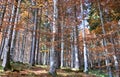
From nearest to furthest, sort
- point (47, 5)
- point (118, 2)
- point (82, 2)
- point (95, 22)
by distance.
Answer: point (118, 2)
point (82, 2)
point (95, 22)
point (47, 5)

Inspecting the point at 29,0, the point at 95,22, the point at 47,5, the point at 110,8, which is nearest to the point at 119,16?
the point at 110,8

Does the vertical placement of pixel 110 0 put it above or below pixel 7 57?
above

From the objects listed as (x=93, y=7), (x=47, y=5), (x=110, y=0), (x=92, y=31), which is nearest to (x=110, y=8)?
(x=110, y=0)

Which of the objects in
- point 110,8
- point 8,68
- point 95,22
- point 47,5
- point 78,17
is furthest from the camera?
point 47,5

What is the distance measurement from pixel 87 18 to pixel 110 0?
4919 millimetres

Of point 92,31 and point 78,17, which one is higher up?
point 78,17

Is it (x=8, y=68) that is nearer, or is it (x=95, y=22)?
(x=8, y=68)

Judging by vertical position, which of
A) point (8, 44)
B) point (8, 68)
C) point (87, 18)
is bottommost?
point (8, 68)

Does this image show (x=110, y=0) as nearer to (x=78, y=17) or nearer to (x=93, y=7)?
(x=93, y=7)

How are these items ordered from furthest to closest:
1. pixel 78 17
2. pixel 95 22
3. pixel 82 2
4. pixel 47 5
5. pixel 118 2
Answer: pixel 47 5 < pixel 78 17 < pixel 95 22 < pixel 82 2 < pixel 118 2

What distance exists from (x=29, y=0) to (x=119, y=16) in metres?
11.8

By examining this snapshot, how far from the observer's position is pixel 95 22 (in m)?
20.1

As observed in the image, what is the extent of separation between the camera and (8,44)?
41.2ft

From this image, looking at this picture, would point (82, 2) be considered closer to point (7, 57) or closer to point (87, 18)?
point (87, 18)
